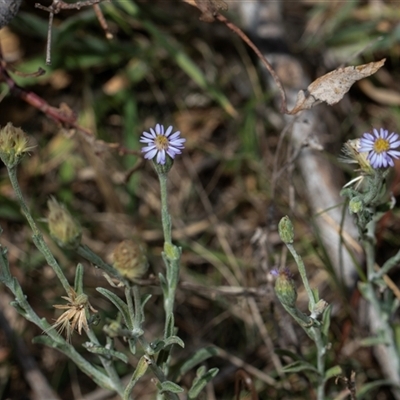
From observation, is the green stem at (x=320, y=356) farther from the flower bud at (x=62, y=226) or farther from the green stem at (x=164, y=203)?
the flower bud at (x=62, y=226)

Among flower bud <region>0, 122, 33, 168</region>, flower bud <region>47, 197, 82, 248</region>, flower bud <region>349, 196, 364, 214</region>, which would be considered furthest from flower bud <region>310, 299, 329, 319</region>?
flower bud <region>0, 122, 33, 168</region>

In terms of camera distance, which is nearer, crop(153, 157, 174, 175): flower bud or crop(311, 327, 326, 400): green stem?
crop(153, 157, 174, 175): flower bud

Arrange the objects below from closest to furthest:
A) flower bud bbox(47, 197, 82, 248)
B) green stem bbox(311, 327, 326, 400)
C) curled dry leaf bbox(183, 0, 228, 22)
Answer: flower bud bbox(47, 197, 82, 248) → green stem bbox(311, 327, 326, 400) → curled dry leaf bbox(183, 0, 228, 22)

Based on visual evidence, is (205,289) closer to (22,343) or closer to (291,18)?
(22,343)

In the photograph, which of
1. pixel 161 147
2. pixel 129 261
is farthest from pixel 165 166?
pixel 129 261

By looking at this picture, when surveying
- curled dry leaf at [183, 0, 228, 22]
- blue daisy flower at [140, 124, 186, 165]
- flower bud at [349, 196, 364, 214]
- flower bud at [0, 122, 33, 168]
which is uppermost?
curled dry leaf at [183, 0, 228, 22]

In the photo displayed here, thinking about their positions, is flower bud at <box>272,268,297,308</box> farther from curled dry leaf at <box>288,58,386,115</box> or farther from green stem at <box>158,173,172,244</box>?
curled dry leaf at <box>288,58,386,115</box>
